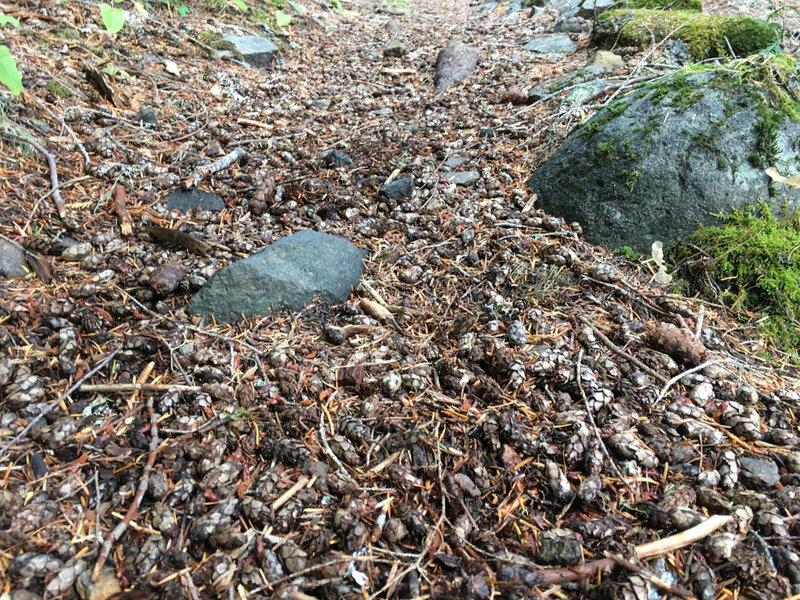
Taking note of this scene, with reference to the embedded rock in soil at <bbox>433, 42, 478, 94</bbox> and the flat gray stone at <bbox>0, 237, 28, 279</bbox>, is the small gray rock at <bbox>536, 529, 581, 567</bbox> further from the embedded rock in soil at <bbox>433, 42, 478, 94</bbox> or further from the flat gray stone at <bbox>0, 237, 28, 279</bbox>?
the embedded rock in soil at <bbox>433, 42, 478, 94</bbox>

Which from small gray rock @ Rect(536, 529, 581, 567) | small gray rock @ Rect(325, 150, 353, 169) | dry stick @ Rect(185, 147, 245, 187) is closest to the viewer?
small gray rock @ Rect(536, 529, 581, 567)

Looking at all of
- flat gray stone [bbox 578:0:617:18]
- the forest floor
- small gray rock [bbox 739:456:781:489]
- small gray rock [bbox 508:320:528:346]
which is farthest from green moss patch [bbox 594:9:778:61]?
small gray rock [bbox 739:456:781:489]

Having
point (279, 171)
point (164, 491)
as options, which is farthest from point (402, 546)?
point (279, 171)

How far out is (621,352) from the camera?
2539mm

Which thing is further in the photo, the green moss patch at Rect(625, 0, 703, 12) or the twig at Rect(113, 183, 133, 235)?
the green moss patch at Rect(625, 0, 703, 12)

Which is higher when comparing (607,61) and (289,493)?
(607,61)

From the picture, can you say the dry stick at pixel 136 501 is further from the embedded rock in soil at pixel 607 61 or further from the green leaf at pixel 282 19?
the green leaf at pixel 282 19

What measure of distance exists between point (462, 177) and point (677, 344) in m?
2.33

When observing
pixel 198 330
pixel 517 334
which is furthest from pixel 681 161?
pixel 198 330

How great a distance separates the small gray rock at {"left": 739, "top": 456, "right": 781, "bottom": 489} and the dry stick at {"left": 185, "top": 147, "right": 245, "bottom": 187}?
4.05 m

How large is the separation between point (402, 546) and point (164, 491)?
1014 millimetres

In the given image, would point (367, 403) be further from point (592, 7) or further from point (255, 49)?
point (592, 7)

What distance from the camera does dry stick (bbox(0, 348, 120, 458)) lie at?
6.31ft

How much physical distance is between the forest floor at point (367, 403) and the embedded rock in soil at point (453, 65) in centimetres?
246
